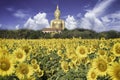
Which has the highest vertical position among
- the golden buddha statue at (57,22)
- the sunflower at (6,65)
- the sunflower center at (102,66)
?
the golden buddha statue at (57,22)

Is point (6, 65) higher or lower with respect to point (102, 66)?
higher

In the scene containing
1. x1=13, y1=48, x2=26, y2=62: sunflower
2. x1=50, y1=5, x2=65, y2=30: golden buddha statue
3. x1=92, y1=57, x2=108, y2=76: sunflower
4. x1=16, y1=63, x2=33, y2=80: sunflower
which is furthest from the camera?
x1=50, y1=5, x2=65, y2=30: golden buddha statue

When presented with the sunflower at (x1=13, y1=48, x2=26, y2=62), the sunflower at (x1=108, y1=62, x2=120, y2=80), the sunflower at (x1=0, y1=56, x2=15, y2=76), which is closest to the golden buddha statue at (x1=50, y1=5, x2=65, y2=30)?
the sunflower at (x1=13, y1=48, x2=26, y2=62)

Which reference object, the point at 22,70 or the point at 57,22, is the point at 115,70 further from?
the point at 57,22

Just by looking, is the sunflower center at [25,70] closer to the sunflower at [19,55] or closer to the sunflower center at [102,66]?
the sunflower center at [102,66]

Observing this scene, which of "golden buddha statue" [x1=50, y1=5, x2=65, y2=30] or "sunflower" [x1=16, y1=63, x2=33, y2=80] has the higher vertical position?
"golden buddha statue" [x1=50, y1=5, x2=65, y2=30]

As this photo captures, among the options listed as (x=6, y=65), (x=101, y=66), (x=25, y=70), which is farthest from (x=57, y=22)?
(x=6, y=65)

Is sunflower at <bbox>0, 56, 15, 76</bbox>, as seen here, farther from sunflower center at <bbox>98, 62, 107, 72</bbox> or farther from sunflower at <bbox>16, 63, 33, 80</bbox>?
sunflower center at <bbox>98, 62, 107, 72</bbox>

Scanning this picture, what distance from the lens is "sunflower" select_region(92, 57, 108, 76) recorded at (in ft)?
15.2

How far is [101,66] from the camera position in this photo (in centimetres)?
473

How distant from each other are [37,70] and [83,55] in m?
1.07

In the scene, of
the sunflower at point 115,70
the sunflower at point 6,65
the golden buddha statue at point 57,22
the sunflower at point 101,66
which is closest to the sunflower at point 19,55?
the sunflower at point 101,66

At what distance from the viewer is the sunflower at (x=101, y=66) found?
464cm

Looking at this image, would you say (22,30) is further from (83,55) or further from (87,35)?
(83,55)
